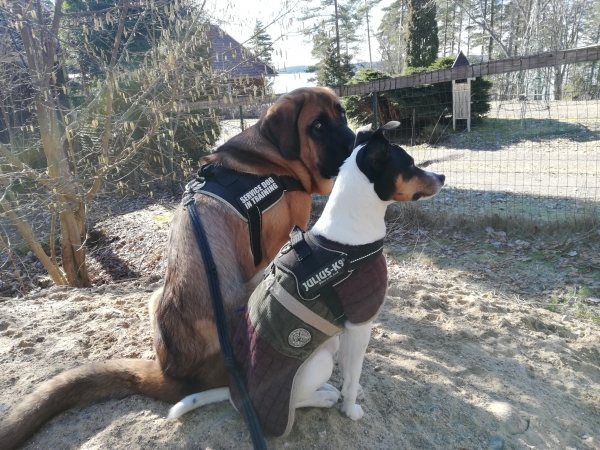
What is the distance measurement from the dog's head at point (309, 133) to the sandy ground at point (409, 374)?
166 centimetres

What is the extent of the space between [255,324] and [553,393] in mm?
2468

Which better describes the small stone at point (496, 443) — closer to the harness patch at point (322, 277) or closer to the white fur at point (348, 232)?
the white fur at point (348, 232)

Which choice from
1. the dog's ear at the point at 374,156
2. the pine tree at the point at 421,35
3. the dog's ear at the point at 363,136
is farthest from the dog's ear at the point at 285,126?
the pine tree at the point at 421,35

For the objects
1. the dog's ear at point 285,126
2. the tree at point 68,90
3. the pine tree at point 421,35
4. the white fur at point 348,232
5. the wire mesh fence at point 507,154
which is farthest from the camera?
the pine tree at point 421,35

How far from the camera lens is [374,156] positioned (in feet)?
7.75

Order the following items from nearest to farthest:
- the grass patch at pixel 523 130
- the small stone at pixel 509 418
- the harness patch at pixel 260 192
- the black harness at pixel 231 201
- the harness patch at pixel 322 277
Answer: the harness patch at pixel 322 277, the black harness at pixel 231 201, the small stone at pixel 509 418, the harness patch at pixel 260 192, the grass patch at pixel 523 130

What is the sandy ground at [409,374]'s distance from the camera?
2.54 meters

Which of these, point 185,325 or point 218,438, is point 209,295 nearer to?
point 185,325

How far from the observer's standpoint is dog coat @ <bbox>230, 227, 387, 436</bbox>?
7.28ft

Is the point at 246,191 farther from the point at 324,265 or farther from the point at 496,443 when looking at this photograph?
the point at 496,443

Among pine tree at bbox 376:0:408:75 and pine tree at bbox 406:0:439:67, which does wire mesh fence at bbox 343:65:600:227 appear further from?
pine tree at bbox 376:0:408:75

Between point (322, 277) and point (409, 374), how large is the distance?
4.96 ft

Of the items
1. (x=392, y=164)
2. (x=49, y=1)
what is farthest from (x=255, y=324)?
(x=49, y=1)

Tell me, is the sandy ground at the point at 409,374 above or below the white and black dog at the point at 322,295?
below
